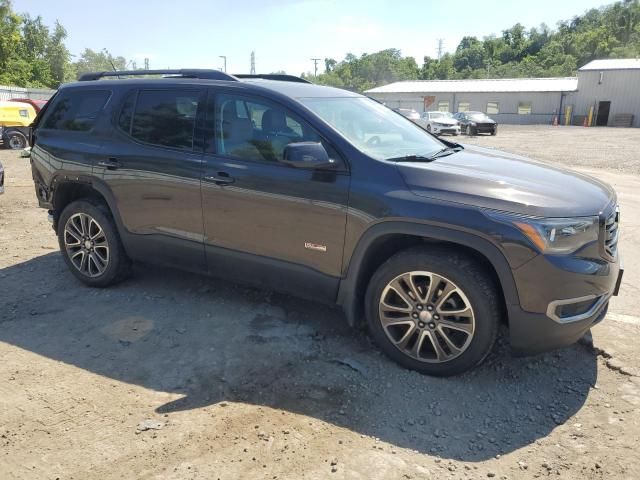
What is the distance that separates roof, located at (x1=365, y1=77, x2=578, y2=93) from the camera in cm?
4497

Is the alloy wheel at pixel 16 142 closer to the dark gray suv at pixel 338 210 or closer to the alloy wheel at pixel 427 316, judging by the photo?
the dark gray suv at pixel 338 210

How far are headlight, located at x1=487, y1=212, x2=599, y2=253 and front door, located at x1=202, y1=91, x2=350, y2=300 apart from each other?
1052 mm

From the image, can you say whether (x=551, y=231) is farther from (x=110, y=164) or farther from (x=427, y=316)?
(x=110, y=164)

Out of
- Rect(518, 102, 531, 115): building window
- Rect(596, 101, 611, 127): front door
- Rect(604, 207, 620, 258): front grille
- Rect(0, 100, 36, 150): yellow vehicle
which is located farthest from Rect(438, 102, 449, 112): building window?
Rect(604, 207, 620, 258): front grille

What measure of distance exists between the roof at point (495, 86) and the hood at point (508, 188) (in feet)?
149

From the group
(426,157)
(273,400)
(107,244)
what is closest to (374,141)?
(426,157)

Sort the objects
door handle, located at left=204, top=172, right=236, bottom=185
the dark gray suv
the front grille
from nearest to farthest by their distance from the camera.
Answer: the dark gray suv < the front grille < door handle, located at left=204, top=172, right=236, bottom=185

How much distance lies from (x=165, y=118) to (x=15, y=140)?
54.9 feet

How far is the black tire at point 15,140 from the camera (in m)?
17.9

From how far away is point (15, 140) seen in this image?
18.0 m

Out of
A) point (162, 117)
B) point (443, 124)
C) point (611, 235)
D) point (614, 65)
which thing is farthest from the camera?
point (614, 65)

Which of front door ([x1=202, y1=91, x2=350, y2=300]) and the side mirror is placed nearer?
the side mirror

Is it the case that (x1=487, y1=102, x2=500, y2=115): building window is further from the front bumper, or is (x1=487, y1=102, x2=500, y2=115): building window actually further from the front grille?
the front bumper

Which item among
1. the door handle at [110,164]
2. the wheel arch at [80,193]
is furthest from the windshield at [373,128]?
the wheel arch at [80,193]
